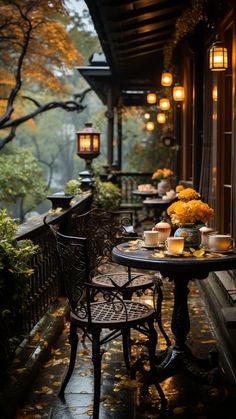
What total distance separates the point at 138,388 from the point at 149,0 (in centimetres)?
543

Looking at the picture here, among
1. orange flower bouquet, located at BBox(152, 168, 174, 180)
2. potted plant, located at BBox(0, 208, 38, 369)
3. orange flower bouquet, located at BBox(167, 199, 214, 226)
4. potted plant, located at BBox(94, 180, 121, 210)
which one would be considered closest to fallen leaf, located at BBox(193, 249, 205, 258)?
orange flower bouquet, located at BBox(167, 199, 214, 226)

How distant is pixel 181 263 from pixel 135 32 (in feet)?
22.4

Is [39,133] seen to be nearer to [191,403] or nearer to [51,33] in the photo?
[51,33]

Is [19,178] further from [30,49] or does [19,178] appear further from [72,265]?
[72,265]

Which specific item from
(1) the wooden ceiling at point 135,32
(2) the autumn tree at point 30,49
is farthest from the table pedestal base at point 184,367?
(2) the autumn tree at point 30,49

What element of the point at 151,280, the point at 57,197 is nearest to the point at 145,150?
the point at 57,197

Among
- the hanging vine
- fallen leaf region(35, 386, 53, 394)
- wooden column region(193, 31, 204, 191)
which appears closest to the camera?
fallen leaf region(35, 386, 53, 394)

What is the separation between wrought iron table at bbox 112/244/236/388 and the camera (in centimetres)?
385

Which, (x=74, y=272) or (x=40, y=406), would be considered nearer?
(x=40, y=406)

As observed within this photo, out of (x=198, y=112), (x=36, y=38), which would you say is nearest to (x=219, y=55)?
(x=198, y=112)

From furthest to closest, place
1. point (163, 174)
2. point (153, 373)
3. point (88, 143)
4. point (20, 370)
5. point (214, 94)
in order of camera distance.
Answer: point (163, 174) → point (88, 143) → point (214, 94) → point (20, 370) → point (153, 373)

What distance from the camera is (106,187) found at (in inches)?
455

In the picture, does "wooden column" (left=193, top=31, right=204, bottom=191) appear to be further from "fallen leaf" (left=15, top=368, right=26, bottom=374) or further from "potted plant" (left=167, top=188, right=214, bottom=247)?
"fallen leaf" (left=15, top=368, right=26, bottom=374)

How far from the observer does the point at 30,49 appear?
1880cm
